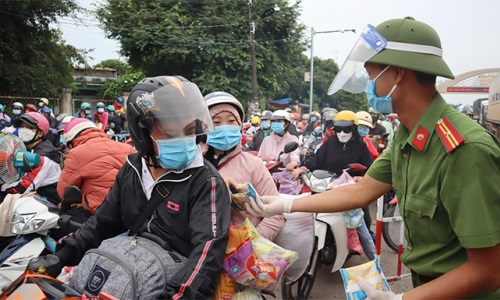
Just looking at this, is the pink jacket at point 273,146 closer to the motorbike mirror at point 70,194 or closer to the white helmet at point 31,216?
the white helmet at point 31,216

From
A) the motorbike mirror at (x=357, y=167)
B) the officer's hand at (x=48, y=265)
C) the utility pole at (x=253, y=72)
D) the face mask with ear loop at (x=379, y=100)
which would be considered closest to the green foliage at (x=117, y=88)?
the utility pole at (x=253, y=72)

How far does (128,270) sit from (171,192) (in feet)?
1.36

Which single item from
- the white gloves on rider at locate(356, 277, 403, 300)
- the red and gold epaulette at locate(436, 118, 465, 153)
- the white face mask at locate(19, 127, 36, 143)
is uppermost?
the red and gold epaulette at locate(436, 118, 465, 153)

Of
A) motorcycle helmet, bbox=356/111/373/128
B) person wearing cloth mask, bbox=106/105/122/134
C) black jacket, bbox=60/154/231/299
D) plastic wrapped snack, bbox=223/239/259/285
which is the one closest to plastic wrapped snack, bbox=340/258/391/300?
plastic wrapped snack, bbox=223/239/259/285

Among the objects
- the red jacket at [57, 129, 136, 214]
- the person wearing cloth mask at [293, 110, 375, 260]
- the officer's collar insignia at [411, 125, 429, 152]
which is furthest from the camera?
the person wearing cloth mask at [293, 110, 375, 260]

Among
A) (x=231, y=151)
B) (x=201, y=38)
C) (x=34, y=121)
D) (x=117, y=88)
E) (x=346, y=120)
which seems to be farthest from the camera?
(x=117, y=88)

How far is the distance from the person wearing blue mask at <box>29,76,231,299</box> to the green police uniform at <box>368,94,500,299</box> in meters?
0.80

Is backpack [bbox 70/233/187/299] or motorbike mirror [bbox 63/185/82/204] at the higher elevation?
motorbike mirror [bbox 63/185/82/204]

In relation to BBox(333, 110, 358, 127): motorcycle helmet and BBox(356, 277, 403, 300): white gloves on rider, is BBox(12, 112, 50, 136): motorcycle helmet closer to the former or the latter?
BBox(333, 110, 358, 127): motorcycle helmet

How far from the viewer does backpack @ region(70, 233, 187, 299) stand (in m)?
1.52

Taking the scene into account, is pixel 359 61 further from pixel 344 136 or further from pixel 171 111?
pixel 344 136

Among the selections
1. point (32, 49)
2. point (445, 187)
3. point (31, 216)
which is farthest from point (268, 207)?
point (32, 49)

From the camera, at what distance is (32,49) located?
17.7m

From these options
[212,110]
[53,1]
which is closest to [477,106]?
[53,1]
